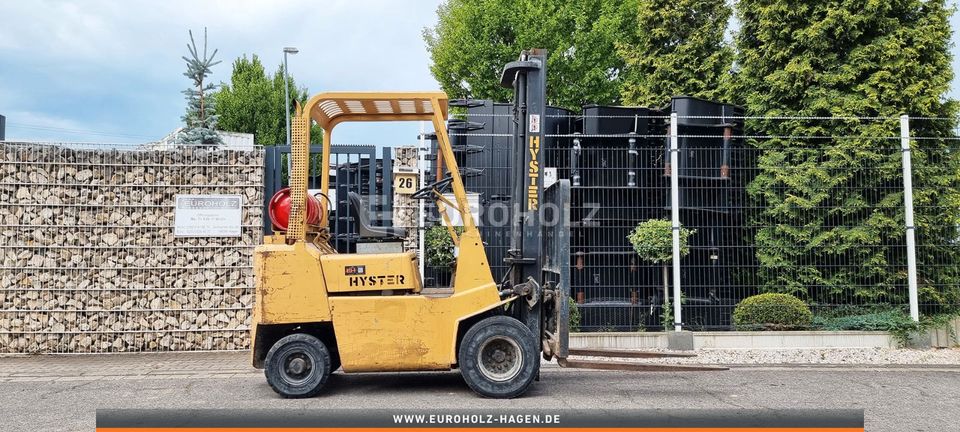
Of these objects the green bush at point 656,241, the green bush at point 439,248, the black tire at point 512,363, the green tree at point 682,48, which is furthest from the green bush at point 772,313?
the green tree at point 682,48

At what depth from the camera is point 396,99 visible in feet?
22.8

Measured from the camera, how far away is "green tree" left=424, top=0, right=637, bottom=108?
26156 millimetres

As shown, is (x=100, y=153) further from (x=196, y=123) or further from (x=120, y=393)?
(x=120, y=393)

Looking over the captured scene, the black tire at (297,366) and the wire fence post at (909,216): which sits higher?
the wire fence post at (909,216)

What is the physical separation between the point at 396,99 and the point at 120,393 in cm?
398

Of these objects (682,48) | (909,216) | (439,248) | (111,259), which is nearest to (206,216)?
(111,259)

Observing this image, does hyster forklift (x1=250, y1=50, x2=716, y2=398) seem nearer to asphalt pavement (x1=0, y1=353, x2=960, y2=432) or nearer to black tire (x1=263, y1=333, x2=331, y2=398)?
black tire (x1=263, y1=333, x2=331, y2=398)

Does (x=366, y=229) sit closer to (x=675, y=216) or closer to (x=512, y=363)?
(x=512, y=363)

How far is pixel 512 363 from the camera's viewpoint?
260 inches

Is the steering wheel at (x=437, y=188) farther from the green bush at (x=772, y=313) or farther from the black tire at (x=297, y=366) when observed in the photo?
the green bush at (x=772, y=313)

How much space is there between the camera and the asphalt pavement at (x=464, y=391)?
6.33 m

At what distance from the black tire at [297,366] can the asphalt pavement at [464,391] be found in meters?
0.13

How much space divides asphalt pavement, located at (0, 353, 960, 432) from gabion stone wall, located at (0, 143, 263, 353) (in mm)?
831

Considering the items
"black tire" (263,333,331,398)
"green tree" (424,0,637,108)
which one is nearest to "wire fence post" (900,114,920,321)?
"black tire" (263,333,331,398)
